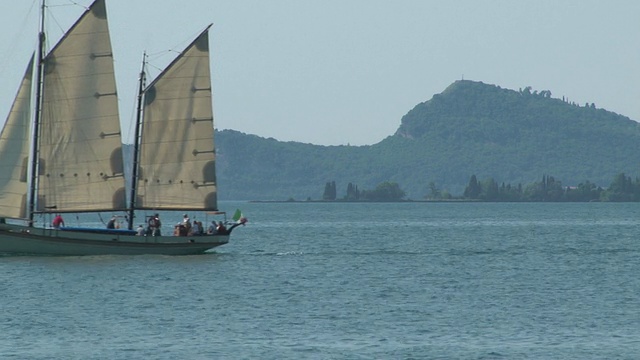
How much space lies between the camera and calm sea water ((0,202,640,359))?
1817 inches

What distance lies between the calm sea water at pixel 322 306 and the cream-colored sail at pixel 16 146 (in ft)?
14.5

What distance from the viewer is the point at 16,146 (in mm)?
78688

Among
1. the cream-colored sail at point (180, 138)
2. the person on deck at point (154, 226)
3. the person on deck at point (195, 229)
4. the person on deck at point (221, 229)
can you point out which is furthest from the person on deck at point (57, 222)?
the person on deck at point (221, 229)

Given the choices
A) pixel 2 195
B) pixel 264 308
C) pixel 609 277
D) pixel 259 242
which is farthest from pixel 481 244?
pixel 264 308

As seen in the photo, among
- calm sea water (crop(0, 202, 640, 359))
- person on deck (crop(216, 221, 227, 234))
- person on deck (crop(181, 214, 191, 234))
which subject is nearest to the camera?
calm sea water (crop(0, 202, 640, 359))

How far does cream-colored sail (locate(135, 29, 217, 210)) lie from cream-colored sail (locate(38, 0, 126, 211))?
2.20m

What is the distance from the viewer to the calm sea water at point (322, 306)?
4616 centimetres

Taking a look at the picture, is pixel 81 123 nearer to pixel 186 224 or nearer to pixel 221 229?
pixel 186 224

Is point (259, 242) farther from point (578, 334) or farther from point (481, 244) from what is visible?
point (578, 334)

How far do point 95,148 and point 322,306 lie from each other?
87.7ft

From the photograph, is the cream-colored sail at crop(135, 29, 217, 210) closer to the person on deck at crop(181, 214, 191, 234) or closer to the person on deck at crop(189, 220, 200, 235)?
the person on deck at crop(181, 214, 191, 234)

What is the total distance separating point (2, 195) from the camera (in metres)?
78.8

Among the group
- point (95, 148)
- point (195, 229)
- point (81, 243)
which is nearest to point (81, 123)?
point (95, 148)

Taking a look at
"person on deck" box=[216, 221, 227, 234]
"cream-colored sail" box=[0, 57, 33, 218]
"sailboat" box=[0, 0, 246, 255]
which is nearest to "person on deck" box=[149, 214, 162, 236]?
"sailboat" box=[0, 0, 246, 255]
